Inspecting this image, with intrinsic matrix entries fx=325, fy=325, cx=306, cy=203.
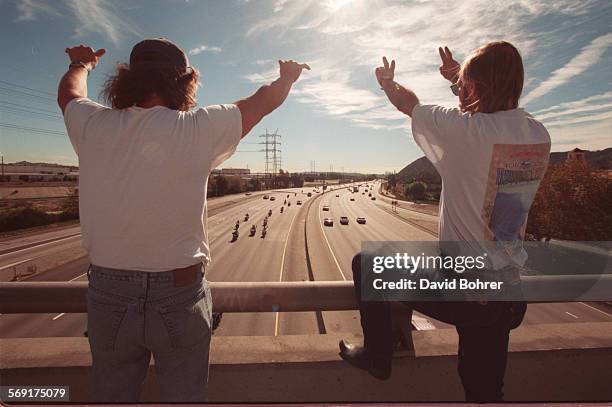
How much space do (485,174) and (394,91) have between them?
0.67m

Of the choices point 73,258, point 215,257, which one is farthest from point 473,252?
point 73,258

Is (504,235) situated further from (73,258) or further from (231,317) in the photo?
(73,258)

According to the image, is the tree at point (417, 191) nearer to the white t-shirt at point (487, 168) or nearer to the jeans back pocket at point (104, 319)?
the white t-shirt at point (487, 168)

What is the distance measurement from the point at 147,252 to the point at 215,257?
4513cm

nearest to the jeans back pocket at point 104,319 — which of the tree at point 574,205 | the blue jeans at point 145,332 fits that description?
the blue jeans at point 145,332

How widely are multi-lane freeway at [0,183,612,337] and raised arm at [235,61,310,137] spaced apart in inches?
75.1

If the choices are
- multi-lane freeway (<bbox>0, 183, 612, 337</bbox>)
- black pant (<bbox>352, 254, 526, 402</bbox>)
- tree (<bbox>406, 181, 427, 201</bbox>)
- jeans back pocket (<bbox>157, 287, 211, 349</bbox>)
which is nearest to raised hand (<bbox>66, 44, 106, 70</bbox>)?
jeans back pocket (<bbox>157, 287, 211, 349</bbox>)

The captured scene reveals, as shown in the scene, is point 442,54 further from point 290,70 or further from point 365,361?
point 365,361

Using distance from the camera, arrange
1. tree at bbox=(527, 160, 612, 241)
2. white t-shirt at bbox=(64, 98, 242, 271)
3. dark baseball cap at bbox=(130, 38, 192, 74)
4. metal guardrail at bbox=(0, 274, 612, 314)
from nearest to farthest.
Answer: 1. white t-shirt at bbox=(64, 98, 242, 271)
2. dark baseball cap at bbox=(130, 38, 192, 74)
3. metal guardrail at bbox=(0, 274, 612, 314)
4. tree at bbox=(527, 160, 612, 241)

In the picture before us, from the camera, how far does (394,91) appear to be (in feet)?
5.79

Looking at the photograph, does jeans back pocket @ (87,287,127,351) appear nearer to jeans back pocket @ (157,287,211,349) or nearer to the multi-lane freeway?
jeans back pocket @ (157,287,211,349)

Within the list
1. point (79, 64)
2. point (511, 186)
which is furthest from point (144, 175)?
point (511, 186)

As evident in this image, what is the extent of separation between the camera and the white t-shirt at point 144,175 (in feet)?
3.80

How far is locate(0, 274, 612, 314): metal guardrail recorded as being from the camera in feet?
6.95
